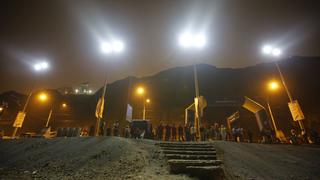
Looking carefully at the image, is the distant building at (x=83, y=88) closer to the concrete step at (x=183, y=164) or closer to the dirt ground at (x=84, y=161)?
the dirt ground at (x=84, y=161)

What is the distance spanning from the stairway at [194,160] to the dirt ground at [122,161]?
1.47 feet

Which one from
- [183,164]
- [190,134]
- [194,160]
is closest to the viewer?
[183,164]

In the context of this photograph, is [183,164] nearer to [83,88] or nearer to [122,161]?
[122,161]

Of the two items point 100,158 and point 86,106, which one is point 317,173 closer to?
point 100,158

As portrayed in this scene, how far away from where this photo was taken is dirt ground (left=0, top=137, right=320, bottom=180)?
7336 mm

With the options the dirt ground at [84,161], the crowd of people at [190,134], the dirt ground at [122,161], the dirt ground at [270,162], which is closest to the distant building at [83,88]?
the crowd of people at [190,134]

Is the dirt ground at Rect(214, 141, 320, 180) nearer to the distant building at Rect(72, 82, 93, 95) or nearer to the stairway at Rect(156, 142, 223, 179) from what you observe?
the stairway at Rect(156, 142, 223, 179)

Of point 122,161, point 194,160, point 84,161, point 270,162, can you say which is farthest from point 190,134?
point 84,161

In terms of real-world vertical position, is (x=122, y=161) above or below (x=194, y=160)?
→ below

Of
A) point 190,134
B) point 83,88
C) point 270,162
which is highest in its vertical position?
point 83,88

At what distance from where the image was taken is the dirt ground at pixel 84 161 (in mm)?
7172

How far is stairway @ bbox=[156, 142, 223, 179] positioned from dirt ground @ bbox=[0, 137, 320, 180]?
448 mm

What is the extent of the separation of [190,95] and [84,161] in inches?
1149

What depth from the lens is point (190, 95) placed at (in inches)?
1401
